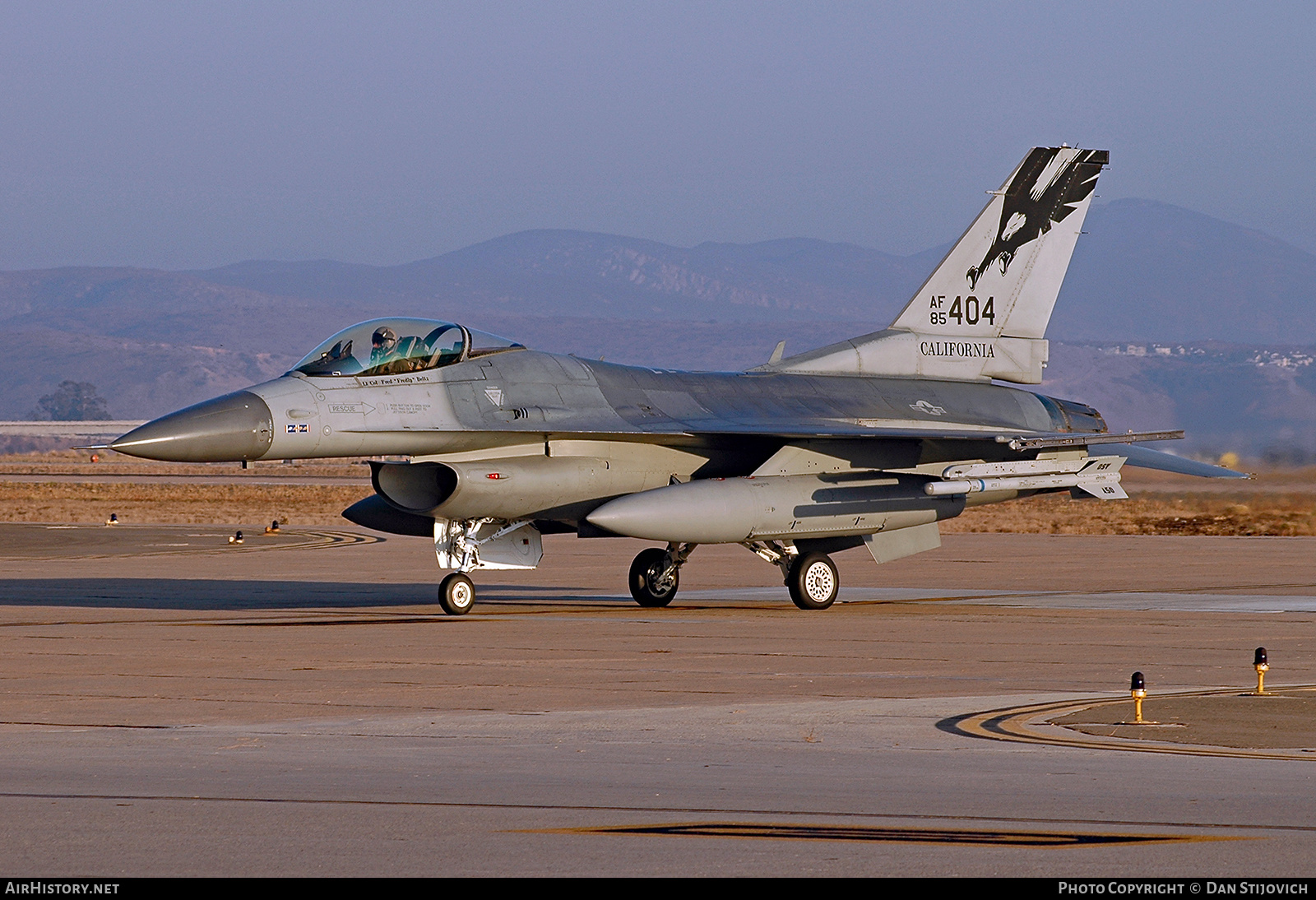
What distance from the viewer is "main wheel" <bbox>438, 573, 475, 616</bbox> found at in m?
17.9

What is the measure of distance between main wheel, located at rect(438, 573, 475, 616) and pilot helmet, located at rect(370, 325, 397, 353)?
2.60 m

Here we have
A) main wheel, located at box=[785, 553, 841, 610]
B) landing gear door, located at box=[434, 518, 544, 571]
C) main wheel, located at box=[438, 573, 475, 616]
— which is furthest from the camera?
main wheel, located at box=[785, 553, 841, 610]

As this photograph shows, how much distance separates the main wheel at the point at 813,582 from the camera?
19406 mm

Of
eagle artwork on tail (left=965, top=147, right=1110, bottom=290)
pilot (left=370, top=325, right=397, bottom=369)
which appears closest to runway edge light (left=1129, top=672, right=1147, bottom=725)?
pilot (left=370, top=325, right=397, bottom=369)

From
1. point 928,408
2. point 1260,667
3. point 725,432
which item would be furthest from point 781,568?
point 1260,667

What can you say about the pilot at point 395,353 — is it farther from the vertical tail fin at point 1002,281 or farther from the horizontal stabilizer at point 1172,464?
the horizontal stabilizer at point 1172,464

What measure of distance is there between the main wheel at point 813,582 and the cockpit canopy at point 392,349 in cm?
444

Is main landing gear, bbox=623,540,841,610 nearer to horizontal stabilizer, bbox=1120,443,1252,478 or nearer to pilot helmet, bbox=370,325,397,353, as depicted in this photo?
pilot helmet, bbox=370,325,397,353

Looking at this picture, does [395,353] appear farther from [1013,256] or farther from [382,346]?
[1013,256]

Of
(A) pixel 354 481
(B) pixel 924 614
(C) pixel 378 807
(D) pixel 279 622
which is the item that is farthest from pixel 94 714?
(A) pixel 354 481

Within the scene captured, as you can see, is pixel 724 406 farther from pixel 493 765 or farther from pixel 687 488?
pixel 493 765

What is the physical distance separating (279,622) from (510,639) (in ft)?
9.92

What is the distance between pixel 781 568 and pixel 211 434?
7.12 meters

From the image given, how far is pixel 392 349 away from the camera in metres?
17.4
